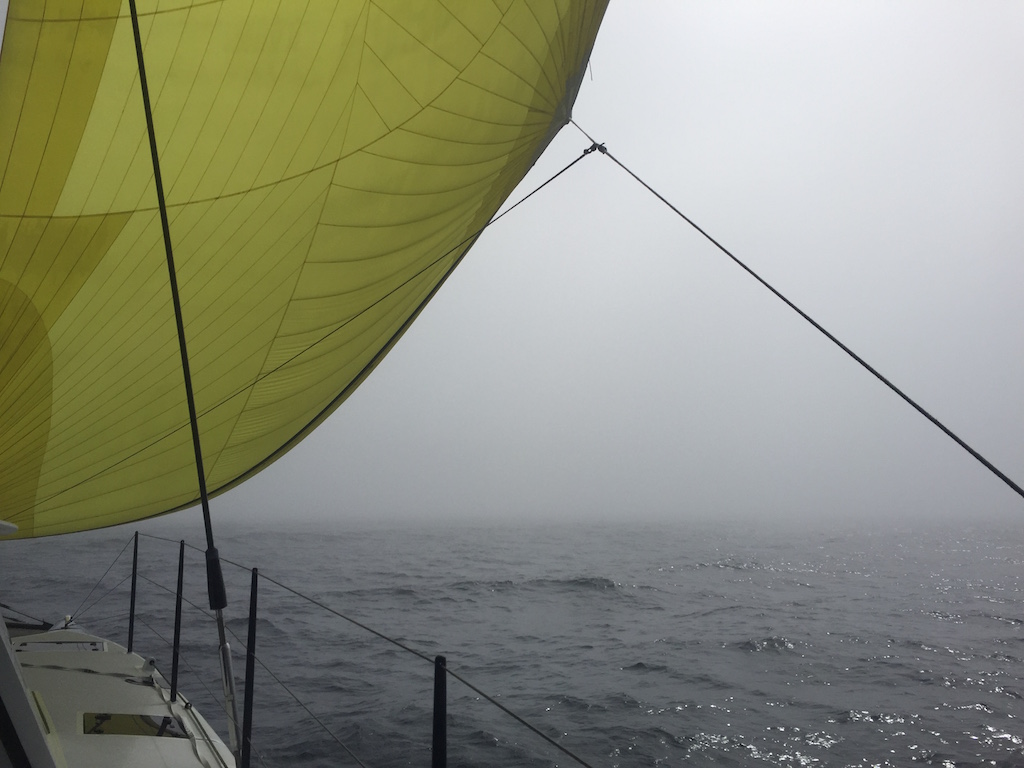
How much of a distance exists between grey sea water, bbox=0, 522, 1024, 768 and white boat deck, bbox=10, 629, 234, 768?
1.45m

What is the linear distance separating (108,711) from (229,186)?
2303 mm

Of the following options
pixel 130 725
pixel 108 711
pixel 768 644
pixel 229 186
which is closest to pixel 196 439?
pixel 229 186

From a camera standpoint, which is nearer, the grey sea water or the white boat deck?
the white boat deck

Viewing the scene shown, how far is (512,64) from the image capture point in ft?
9.63

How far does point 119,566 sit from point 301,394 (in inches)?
A: 646

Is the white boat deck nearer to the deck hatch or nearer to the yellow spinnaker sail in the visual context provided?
the deck hatch

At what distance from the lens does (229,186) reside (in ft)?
9.12

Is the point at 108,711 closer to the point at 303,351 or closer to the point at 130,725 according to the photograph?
the point at 130,725

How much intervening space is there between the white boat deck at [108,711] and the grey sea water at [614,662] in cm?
145

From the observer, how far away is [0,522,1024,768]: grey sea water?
562 cm

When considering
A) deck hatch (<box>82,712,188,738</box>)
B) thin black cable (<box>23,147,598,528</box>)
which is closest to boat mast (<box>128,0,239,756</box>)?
deck hatch (<box>82,712,188,738</box>)

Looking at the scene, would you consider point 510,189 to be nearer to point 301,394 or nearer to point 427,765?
point 301,394

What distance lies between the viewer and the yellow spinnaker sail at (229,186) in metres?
2.48

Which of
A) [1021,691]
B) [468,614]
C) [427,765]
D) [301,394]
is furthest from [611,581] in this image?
[301,394]
